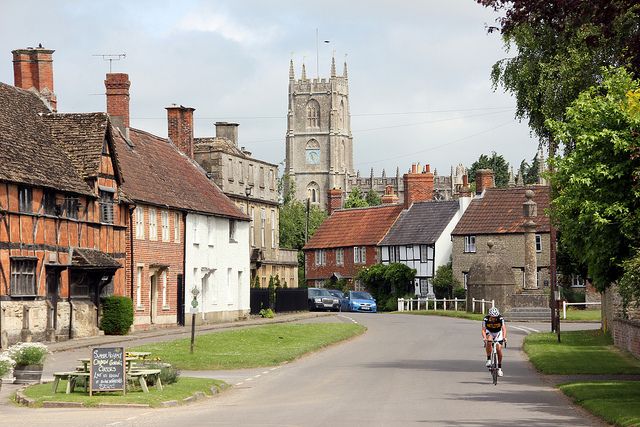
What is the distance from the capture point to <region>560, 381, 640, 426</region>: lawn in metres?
21.2

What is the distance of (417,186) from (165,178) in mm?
45495

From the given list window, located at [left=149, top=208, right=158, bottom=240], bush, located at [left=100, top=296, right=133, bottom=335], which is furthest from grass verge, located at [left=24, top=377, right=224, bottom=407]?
window, located at [left=149, top=208, right=158, bottom=240]

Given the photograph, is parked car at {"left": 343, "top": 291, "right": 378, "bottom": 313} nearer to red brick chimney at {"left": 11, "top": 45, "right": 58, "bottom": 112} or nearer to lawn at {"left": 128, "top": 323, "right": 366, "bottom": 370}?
lawn at {"left": 128, "top": 323, "right": 366, "bottom": 370}

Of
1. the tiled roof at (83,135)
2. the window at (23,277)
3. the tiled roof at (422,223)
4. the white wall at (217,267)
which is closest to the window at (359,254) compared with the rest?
the tiled roof at (422,223)

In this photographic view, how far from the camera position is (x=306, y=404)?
79.8 feet

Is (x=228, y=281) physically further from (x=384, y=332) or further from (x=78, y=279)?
(x=78, y=279)

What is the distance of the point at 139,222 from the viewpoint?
53.2 metres

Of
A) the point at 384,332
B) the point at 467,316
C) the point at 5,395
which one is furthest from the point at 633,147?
the point at 467,316

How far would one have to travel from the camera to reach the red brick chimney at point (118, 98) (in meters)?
56.4

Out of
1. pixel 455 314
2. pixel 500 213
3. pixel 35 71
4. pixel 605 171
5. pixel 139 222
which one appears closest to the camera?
pixel 605 171

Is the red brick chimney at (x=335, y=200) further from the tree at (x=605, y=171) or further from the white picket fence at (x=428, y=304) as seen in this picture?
the tree at (x=605, y=171)

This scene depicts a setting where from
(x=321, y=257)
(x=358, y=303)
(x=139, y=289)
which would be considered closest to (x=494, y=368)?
(x=139, y=289)

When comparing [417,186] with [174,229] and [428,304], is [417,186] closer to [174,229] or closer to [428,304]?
[428,304]

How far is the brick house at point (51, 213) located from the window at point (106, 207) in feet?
0.13
